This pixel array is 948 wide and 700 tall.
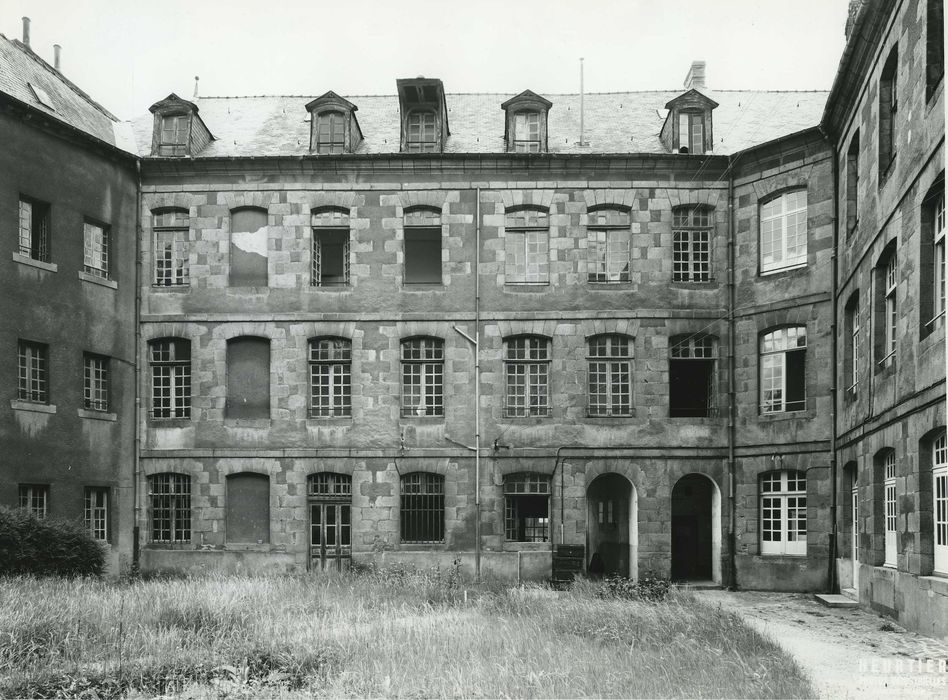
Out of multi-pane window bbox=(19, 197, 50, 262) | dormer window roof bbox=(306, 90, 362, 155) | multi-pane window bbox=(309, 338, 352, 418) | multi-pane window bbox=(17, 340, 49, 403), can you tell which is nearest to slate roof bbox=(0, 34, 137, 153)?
multi-pane window bbox=(19, 197, 50, 262)

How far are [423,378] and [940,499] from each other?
39.1 feet

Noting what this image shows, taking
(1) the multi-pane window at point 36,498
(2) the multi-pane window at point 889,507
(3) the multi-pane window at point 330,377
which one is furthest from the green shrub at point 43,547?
(2) the multi-pane window at point 889,507

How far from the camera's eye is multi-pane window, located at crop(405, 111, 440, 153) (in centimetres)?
2316

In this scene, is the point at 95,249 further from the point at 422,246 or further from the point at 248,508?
the point at 422,246

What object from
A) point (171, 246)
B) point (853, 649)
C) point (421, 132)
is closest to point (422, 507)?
point (171, 246)

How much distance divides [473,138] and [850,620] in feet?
46.0

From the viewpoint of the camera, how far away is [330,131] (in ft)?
76.3

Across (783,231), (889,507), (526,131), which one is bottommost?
(889,507)

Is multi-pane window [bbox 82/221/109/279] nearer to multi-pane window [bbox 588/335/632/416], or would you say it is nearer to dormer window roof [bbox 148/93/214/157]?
dormer window roof [bbox 148/93/214/157]

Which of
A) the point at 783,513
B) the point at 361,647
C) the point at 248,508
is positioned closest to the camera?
the point at 361,647

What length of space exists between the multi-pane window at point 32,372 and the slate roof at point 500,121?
6208 mm

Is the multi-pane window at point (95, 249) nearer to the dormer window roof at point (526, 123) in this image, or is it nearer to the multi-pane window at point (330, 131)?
the multi-pane window at point (330, 131)

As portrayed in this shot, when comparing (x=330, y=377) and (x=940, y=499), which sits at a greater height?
(x=330, y=377)

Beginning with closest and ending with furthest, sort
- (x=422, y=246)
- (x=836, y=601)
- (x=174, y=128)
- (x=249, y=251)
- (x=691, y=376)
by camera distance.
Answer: (x=836, y=601) → (x=691, y=376) → (x=249, y=251) → (x=422, y=246) → (x=174, y=128)
